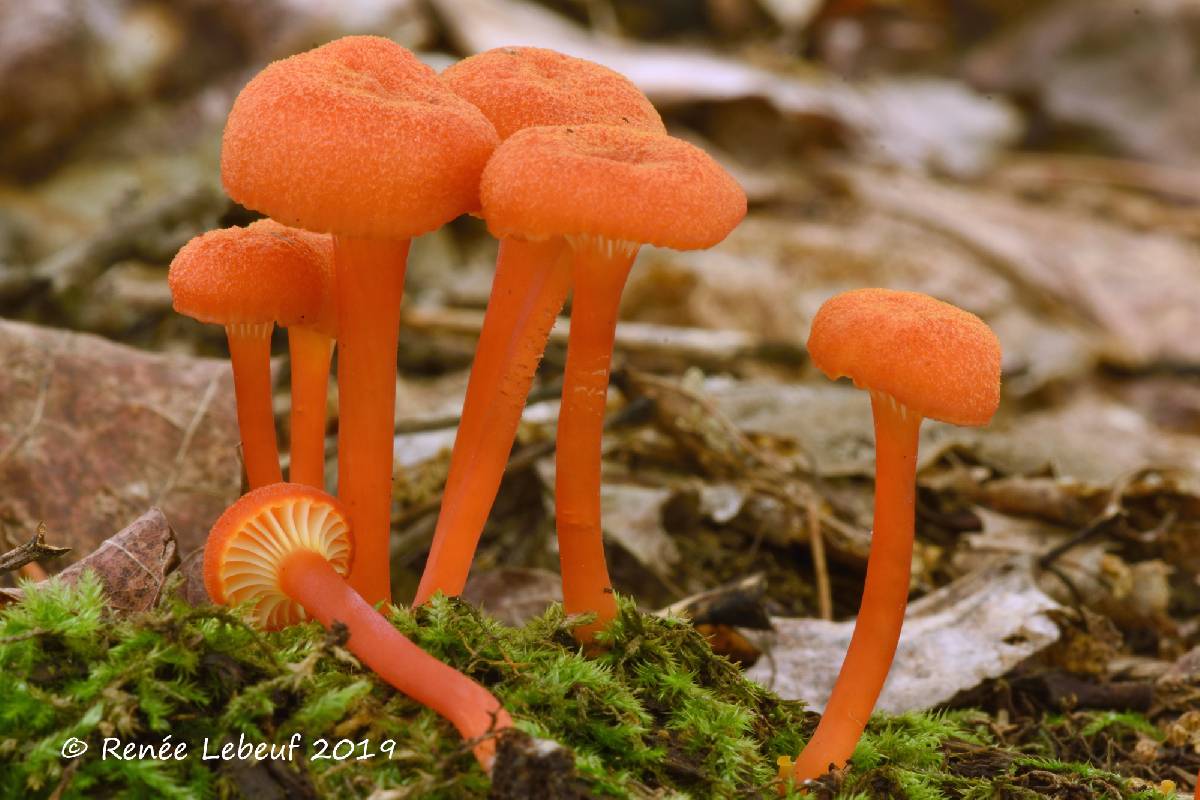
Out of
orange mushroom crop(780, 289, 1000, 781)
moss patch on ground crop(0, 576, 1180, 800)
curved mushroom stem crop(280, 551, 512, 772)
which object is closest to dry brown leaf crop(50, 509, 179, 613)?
moss patch on ground crop(0, 576, 1180, 800)

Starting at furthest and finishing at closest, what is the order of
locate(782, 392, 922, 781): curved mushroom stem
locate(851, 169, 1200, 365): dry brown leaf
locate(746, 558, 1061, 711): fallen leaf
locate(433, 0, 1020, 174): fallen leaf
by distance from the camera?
1. locate(851, 169, 1200, 365): dry brown leaf
2. locate(433, 0, 1020, 174): fallen leaf
3. locate(746, 558, 1061, 711): fallen leaf
4. locate(782, 392, 922, 781): curved mushroom stem

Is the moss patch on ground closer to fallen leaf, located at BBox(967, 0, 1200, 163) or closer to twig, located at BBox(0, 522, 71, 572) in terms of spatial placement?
twig, located at BBox(0, 522, 71, 572)

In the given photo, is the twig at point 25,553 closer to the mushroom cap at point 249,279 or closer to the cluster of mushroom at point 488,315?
the cluster of mushroom at point 488,315

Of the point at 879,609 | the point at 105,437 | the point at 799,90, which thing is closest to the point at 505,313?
the point at 879,609

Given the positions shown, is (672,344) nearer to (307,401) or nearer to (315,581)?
(307,401)

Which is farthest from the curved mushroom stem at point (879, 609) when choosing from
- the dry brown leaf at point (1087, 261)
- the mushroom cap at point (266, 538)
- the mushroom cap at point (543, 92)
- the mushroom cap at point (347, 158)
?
the dry brown leaf at point (1087, 261)

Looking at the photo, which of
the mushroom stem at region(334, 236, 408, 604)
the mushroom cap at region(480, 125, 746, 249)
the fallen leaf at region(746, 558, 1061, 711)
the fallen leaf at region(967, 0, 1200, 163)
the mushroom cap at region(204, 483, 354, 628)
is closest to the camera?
the mushroom cap at region(480, 125, 746, 249)

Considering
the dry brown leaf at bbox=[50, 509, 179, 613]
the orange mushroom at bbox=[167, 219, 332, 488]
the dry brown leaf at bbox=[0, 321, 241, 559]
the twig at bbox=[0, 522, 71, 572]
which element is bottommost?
the dry brown leaf at bbox=[0, 321, 241, 559]
